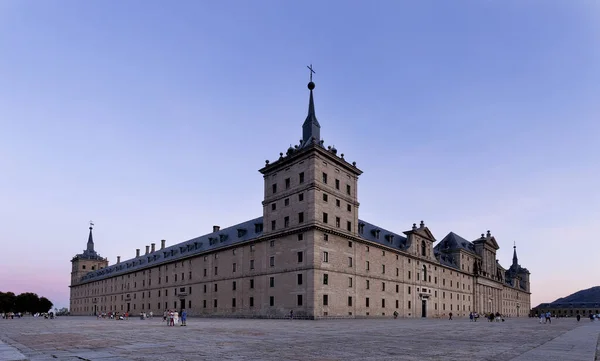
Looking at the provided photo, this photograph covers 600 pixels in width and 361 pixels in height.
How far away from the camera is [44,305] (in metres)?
148

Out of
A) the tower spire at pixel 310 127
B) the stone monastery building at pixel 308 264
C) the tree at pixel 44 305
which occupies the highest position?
the tower spire at pixel 310 127

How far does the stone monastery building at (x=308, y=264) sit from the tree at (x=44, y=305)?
68.6 meters

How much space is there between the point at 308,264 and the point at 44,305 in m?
132

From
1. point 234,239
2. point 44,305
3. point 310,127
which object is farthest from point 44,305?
point 310,127

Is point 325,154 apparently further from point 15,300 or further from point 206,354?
point 15,300

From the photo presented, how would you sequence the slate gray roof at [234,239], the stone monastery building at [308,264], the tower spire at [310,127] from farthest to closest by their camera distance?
1. the slate gray roof at [234,239]
2. the tower spire at [310,127]
3. the stone monastery building at [308,264]

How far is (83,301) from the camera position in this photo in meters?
134

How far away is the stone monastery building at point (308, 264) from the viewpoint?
176ft

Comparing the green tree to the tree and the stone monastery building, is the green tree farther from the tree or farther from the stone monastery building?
the stone monastery building

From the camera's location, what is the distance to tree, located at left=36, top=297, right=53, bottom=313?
145 meters

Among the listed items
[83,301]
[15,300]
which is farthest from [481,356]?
[15,300]

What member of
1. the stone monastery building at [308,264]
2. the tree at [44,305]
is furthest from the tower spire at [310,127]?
the tree at [44,305]

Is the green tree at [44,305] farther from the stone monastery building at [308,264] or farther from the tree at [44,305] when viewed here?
the stone monastery building at [308,264]

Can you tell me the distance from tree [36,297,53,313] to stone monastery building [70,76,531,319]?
68.6m
